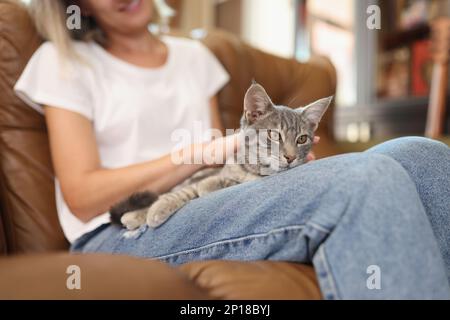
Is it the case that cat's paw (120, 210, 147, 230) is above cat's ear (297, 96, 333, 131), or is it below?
below

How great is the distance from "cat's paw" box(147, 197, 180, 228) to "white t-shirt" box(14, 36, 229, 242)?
15 centimetres

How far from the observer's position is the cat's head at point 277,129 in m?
0.83

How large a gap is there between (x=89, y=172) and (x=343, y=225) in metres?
0.59

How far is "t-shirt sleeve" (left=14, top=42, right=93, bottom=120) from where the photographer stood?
1020 mm

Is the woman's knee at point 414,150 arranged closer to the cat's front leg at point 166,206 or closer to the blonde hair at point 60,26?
the cat's front leg at point 166,206

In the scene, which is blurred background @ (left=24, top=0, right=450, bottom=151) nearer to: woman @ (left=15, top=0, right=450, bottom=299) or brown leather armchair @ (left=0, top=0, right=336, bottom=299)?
brown leather armchair @ (left=0, top=0, right=336, bottom=299)

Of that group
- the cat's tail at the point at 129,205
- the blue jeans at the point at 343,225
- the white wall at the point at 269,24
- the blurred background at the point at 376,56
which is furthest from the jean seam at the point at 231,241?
the white wall at the point at 269,24

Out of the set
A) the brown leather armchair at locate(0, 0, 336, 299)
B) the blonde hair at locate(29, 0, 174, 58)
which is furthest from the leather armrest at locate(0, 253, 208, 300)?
the blonde hair at locate(29, 0, 174, 58)

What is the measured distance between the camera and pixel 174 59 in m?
1.27

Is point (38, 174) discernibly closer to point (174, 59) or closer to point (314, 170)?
point (174, 59)

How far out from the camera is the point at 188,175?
1001mm
